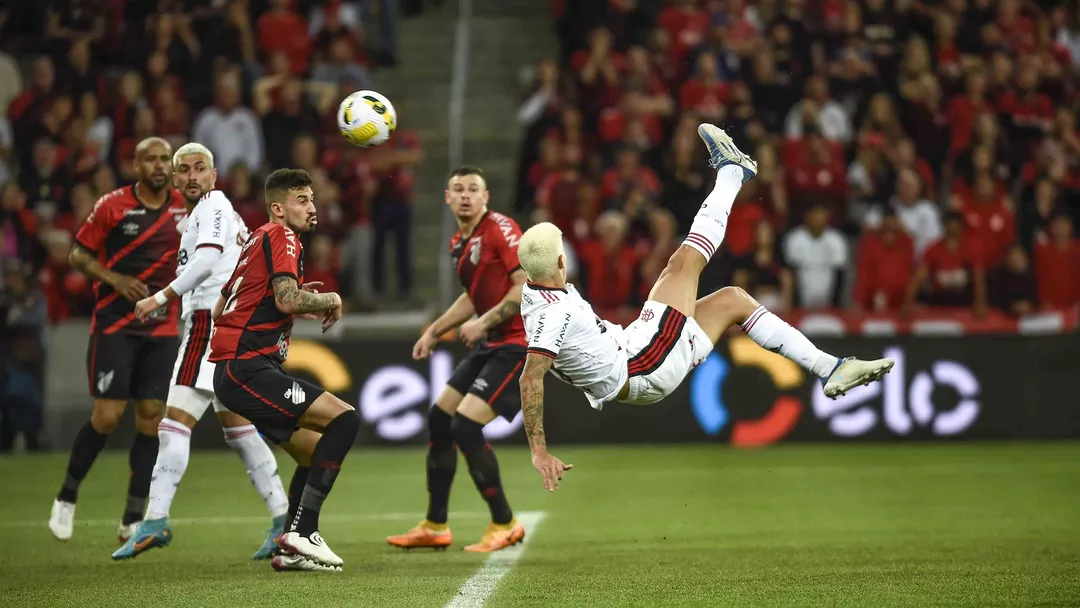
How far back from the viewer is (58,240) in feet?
54.6

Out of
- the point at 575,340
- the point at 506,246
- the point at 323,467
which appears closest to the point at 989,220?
the point at 506,246

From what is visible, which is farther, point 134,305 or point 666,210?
point 666,210

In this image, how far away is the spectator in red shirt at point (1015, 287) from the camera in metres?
16.3

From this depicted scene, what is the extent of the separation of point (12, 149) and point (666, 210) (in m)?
8.44

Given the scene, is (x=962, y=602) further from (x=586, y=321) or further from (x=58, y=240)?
(x=58, y=240)

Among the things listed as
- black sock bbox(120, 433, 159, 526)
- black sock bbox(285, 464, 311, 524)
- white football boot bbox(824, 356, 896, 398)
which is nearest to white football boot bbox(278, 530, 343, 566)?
black sock bbox(285, 464, 311, 524)

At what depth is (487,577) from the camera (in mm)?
7762

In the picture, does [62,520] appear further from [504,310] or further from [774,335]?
[774,335]

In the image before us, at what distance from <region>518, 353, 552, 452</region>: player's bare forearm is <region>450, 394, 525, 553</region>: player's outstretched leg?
5.56 feet

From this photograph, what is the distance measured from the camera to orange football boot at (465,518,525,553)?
8945 mm

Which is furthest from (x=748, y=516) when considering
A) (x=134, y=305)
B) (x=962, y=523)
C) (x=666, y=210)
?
(x=666, y=210)

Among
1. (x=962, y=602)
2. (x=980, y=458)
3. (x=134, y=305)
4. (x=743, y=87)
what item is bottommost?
(x=980, y=458)

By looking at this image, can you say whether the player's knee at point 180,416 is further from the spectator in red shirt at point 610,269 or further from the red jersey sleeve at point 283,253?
the spectator in red shirt at point 610,269

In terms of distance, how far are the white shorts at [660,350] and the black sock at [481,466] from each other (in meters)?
1.24
